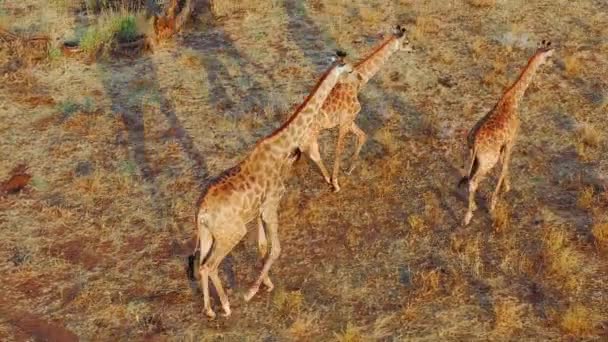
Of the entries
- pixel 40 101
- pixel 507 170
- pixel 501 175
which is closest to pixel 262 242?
pixel 501 175

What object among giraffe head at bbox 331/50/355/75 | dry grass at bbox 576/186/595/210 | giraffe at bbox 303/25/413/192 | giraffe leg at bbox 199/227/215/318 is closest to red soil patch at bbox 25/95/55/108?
giraffe at bbox 303/25/413/192

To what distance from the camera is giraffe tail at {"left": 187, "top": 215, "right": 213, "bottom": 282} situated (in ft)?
27.4

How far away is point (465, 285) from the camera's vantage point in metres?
9.32

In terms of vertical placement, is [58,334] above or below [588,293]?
below

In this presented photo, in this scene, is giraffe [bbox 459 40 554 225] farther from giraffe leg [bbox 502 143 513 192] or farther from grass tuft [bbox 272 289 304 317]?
grass tuft [bbox 272 289 304 317]

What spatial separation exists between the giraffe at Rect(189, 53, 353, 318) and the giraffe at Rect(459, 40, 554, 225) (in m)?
2.34

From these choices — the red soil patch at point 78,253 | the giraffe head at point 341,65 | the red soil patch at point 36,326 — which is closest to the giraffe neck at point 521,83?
the giraffe head at point 341,65

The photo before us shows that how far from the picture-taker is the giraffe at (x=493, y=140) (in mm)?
10148

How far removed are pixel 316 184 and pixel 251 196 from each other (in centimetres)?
344

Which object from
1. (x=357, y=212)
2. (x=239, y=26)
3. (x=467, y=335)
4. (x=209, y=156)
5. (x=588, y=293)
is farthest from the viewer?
(x=239, y=26)

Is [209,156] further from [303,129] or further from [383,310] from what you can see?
[383,310]

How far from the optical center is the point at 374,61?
1201 cm

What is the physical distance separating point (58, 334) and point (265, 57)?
29.5 feet

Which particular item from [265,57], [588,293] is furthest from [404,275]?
[265,57]
